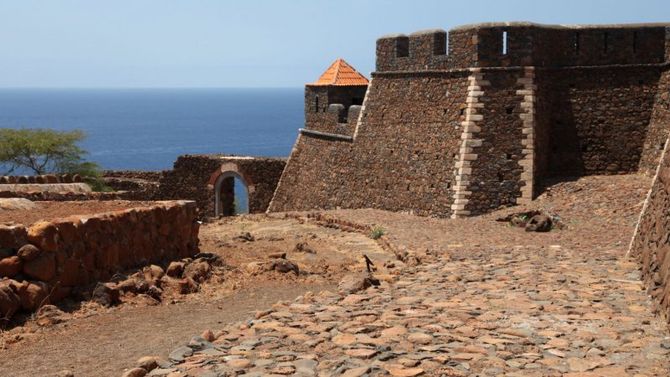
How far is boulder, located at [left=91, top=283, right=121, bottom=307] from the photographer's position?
32.1 ft

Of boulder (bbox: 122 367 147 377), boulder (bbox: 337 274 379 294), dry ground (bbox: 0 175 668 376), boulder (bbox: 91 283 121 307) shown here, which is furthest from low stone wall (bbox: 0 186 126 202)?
boulder (bbox: 122 367 147 377)

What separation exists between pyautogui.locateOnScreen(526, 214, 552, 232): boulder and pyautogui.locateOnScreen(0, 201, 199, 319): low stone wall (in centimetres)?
632

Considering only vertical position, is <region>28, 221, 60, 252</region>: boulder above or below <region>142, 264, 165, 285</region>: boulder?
above

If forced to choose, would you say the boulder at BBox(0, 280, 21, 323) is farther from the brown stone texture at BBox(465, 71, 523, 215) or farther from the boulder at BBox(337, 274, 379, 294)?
the brown stone texture at BBox(465, 71, 523, 215)

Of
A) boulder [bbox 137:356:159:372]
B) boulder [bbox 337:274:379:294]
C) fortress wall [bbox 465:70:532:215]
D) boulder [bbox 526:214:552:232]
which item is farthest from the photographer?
fortress wall [bbox 465:70:532:215]

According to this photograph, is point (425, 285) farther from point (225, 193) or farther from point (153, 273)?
point (225, 193)

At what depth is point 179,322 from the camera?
9344 mm

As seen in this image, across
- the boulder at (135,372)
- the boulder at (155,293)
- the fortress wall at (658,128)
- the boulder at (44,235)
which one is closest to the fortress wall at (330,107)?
the fortress wall at (658,128)

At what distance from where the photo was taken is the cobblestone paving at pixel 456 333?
6.65 meters

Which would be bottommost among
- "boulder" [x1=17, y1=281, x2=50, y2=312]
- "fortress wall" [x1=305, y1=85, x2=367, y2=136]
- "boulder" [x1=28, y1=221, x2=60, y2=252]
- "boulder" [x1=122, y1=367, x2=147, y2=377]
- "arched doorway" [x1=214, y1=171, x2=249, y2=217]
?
"arched doorway" [x1=214, y1=171, x2=249, y2=217]

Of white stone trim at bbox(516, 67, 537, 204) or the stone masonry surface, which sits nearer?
the stone masonry surface

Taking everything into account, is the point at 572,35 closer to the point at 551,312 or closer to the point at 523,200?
the point at 523,200

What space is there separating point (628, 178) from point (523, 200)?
88.6 inches

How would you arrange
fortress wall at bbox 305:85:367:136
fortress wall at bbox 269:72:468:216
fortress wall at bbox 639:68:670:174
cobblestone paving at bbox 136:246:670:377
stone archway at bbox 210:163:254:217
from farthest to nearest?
1. stone archway at bbox 210:163:254:217
2. fortress wall at bbox 305:85:367:136
3. fortress wall at bbox 269:72:468:216
4. fortress wall at bbox 639:68:670:174
5. cobblestone paving at bbox 136:246:670:377
